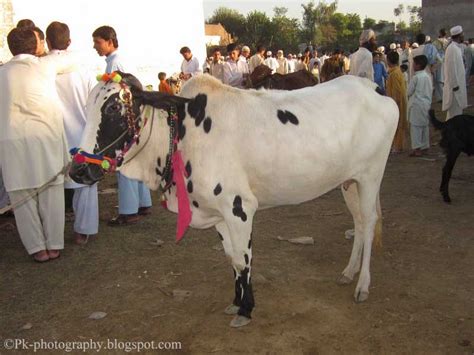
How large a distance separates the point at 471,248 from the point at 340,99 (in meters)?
2.21

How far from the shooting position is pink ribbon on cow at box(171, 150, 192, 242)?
11.0 ft

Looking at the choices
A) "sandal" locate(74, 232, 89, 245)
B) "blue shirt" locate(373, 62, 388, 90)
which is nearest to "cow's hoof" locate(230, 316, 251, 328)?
"sandal" locate(74, 232, 89, 245)

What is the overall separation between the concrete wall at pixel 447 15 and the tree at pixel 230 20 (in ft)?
97.4

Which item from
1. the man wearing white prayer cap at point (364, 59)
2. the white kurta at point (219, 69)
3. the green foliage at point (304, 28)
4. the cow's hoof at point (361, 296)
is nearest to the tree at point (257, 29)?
the green foliage at point (304, 28)

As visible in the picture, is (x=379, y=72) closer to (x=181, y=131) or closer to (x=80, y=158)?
(x=181, y=131)

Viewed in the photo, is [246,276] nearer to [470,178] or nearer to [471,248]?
[471,248]

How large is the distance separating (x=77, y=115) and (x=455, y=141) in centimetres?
470

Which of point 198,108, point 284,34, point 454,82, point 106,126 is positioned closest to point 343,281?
point 198,108

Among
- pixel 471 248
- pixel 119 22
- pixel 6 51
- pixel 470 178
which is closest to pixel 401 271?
pixel 471 248

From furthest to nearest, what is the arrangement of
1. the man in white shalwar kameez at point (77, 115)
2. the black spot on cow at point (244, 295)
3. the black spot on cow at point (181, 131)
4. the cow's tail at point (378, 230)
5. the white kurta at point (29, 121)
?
1. the man in white shalwar kameez at point (77, 115)
2. the white kurta at point (29, 121)
3. the cow's tail at point (378, 230)
4. the black spot on cow at point (244, 295)
5. the black spot on cow at point (181, 131)

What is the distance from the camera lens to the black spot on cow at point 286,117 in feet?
11.3

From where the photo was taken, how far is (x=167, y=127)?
343cm

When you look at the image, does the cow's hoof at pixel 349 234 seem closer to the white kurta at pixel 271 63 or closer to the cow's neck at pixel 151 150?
the cow's neck at pixel 151 150

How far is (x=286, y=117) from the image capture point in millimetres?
3469
